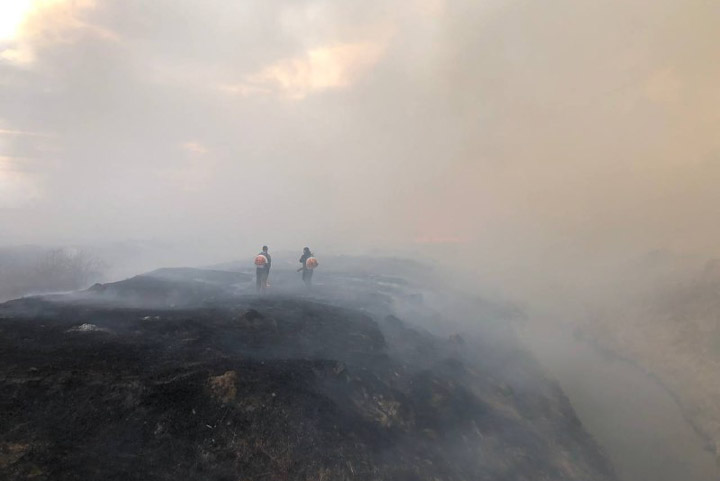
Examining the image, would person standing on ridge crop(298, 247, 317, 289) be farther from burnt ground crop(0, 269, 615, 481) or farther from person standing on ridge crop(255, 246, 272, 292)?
burnt ground crop(0, 269, 615, 481)

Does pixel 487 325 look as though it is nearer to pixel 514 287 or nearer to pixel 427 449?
pixel 427 449

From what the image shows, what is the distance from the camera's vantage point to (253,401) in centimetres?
1370

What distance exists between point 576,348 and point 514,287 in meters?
34.3

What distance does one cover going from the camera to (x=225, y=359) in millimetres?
16188

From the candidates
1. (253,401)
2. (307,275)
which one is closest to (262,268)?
(307,275)

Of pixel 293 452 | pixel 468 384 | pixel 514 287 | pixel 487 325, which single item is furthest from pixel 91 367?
pixel 514 287

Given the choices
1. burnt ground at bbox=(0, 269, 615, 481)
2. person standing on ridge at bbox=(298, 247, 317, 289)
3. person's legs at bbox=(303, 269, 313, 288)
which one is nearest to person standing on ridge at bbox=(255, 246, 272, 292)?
burnt ground at bbox=(0, 269, 615, 481)

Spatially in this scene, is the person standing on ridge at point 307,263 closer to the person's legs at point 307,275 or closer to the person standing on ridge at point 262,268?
the person's legs at point 307,275

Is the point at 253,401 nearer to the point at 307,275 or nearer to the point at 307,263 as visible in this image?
the point at 307,263

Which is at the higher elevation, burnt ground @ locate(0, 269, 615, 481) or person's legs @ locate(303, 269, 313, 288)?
person's legs @ locate(303, 269, 313, 288)

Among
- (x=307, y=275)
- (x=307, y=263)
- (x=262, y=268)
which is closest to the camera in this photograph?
(x=262, y=268)

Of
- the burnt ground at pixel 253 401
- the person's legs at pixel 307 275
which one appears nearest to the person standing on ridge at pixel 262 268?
the burnt ground at pixel 253 401

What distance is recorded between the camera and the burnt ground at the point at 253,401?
1109 centimetres

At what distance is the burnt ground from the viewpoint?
11.1 meters
